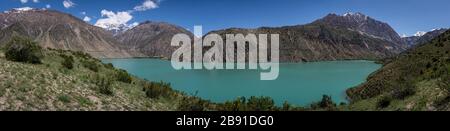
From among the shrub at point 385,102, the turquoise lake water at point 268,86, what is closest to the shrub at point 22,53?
the shrub at point 385,102

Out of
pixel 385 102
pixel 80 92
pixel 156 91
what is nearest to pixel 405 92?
pixel 385 102

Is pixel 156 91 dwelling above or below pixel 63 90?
below

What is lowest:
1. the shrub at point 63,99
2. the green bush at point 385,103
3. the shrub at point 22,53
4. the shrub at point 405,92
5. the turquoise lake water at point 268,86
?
the turquoise lake water at point 268,86

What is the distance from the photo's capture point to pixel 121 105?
14.5 meters

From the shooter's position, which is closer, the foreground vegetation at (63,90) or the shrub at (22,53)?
the foreground vegetation at (63,90)

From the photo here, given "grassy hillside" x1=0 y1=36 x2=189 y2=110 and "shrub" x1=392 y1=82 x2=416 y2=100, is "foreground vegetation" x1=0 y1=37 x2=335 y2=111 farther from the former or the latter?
"shrub" x1=392 y1=82 x2=416 y2=100

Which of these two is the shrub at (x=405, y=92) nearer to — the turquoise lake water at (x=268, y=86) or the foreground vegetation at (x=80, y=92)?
the foreground vegetation at (x=80, y=92)

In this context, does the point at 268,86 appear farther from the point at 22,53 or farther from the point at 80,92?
the point at 80,92
